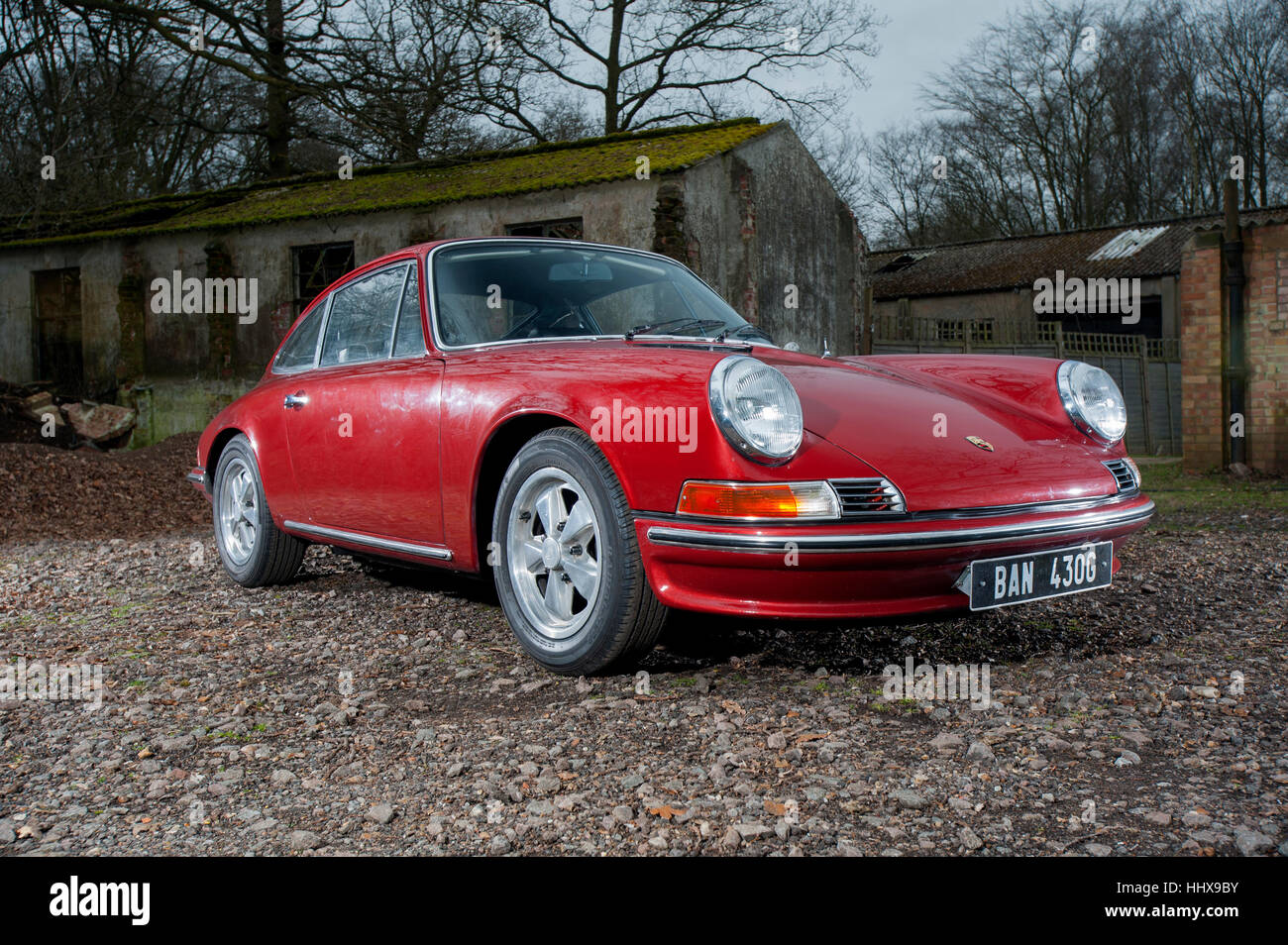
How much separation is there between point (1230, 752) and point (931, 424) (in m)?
1.22

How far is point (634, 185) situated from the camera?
13.8 meters

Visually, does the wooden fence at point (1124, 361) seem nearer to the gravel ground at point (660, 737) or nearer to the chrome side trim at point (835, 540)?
the gravel ground at point (660, 737)

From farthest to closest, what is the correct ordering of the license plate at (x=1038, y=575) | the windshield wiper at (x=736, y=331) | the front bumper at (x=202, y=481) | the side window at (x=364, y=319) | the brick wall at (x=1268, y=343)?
1. the brick wall at (x=1268, y=343)
2. the front bumper at (x=202, y=481)
3. the side window at (x=364, y=319)
4. the windshield wiper at (x=736, y=331)
5. the license plate at (x=1038, y=575)

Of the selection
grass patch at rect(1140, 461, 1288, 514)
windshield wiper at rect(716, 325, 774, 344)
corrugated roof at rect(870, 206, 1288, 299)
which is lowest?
grass patch at rect(1140, 461, 1288, 514)

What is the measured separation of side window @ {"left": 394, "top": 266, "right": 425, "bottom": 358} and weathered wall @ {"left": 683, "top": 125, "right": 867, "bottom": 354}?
31.8 feet

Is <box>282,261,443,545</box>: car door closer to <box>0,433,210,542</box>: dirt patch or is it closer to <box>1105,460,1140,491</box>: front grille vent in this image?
<box>1105,460,1140,491</box>: front grille vent

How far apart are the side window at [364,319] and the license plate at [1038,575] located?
2546 mm

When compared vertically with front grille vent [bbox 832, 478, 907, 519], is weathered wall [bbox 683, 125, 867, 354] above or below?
above

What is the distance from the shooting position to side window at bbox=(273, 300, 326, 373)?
5.00m

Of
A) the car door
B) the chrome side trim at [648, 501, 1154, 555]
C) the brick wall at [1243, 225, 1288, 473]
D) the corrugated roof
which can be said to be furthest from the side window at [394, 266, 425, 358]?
the corrugated roof

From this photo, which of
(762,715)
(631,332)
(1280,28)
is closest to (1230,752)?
(762,715)

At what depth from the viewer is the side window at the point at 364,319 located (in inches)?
173

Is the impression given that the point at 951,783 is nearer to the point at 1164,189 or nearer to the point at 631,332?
the point at 631,332

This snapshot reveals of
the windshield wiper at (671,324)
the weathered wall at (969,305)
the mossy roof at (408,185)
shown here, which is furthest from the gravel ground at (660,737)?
the weathered wall at (969,305)
